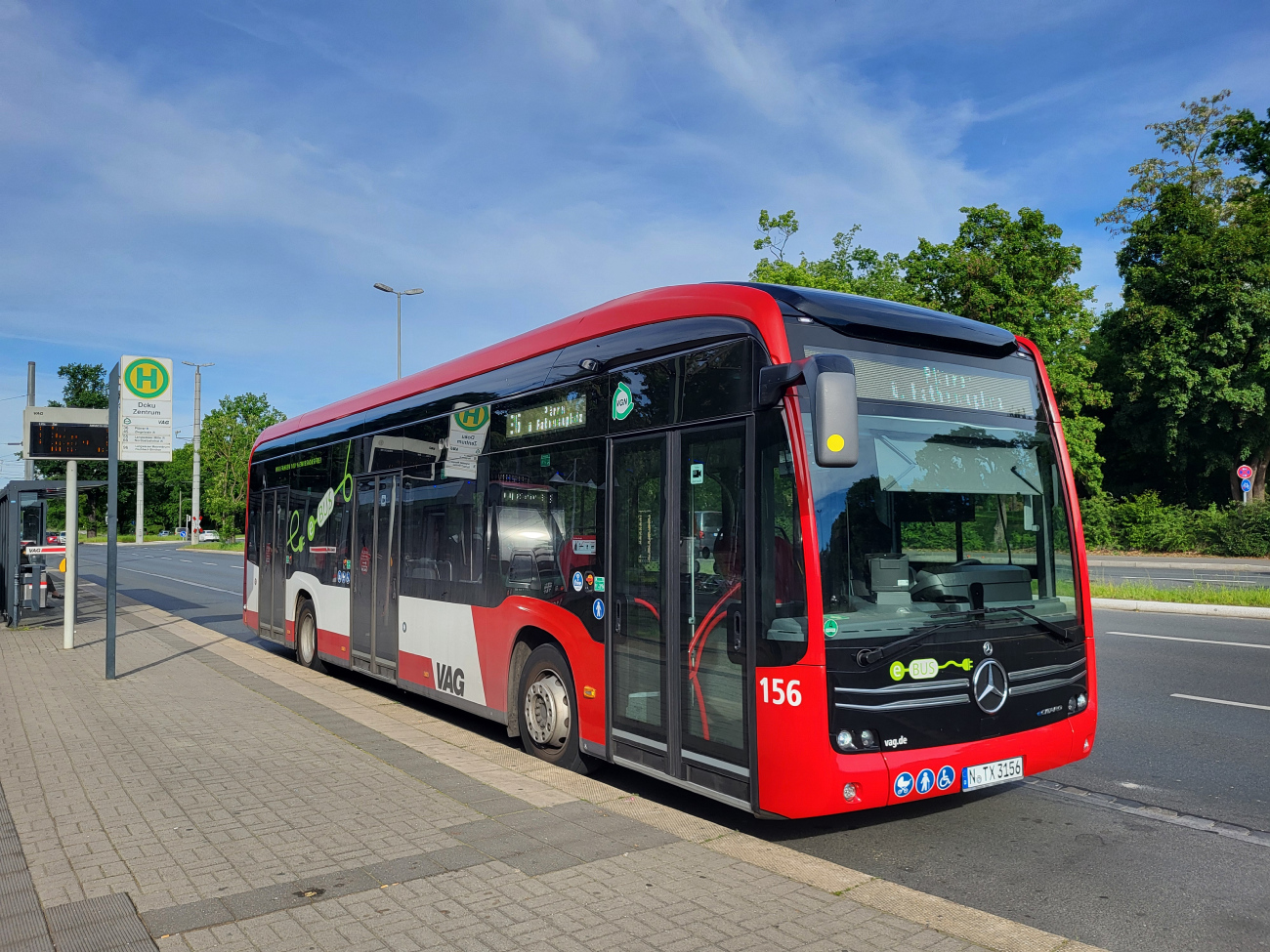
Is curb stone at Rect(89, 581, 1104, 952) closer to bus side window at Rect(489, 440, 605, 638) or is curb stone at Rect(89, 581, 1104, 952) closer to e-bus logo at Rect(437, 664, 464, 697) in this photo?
e-bus logo at Rect(437, 664, 464, 697)

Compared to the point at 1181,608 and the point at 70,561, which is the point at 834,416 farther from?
the point at 1181,608

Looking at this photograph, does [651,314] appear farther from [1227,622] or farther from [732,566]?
[1227,622]

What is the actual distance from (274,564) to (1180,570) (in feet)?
82.6

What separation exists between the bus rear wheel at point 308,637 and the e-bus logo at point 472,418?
4.49m

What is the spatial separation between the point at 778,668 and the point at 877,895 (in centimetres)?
111

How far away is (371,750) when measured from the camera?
735cm

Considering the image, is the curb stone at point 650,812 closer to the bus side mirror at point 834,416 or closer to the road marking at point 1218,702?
the bus side mirror at point 834,416

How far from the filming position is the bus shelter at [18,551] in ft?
Result: 52.2

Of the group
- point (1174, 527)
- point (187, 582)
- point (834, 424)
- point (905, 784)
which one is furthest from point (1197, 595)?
point (187, 582)

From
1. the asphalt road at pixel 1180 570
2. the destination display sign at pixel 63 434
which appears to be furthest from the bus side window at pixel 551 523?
the asphalt road at pixel 1180 570

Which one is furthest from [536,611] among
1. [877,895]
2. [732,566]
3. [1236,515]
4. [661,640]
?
[1236,515]

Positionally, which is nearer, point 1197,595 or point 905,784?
point 905,784

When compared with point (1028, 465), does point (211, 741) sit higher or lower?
lower

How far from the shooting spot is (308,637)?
12.1 m
